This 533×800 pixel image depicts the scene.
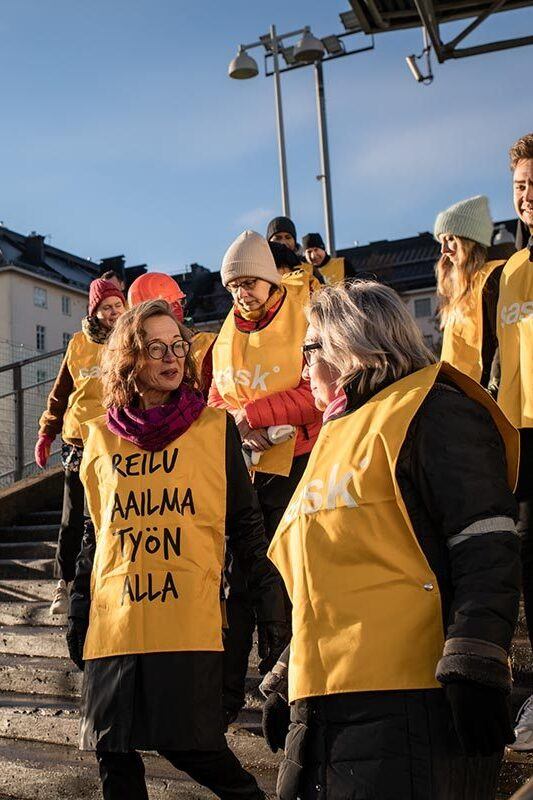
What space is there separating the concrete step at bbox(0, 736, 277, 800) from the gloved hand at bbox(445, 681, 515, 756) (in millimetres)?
2137

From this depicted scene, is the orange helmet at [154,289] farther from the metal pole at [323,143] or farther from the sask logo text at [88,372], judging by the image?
the metal pole at [323,143]

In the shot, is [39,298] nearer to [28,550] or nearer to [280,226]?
[28,550]

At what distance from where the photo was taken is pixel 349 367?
2.42 m

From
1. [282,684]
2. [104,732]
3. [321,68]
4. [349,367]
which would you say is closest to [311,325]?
[349,367]

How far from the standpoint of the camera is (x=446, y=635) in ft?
6.61

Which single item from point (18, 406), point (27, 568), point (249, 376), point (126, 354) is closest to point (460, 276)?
point (249, 376)

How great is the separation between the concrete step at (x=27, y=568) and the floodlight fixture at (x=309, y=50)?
31.1 ft

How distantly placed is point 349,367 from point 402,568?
562 millimetres

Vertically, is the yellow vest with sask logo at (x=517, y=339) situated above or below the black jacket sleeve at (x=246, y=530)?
above

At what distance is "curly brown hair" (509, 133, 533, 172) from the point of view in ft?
12.4

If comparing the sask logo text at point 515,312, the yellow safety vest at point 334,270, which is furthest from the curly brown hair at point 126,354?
the yellow safety vest at point 334,270

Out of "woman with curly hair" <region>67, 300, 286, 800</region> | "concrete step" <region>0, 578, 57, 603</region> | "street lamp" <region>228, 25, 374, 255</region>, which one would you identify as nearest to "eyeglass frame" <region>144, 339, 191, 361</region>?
"woman with curly hair" <region>67, 300, 286, 800</region>

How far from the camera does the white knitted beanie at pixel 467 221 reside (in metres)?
4.55

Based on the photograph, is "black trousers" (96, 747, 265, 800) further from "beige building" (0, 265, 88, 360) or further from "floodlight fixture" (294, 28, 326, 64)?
"beige building" (0, 265, 88, 360)
